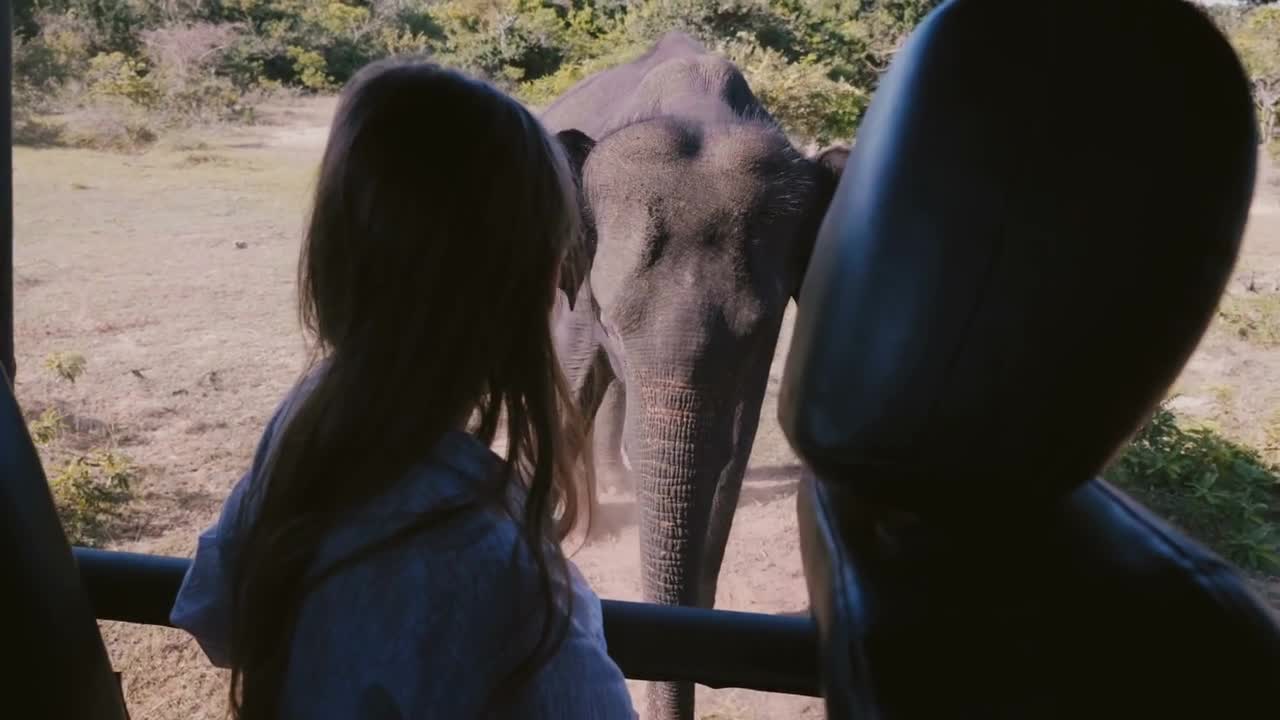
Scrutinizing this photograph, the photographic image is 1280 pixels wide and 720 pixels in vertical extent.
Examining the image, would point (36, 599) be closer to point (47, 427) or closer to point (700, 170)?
point (700, 170)

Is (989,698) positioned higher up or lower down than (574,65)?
higher up

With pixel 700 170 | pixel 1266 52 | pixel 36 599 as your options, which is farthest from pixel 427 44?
pixel 36 599

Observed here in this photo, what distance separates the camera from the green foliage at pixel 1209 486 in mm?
2584

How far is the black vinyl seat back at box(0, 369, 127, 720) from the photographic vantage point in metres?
0.76

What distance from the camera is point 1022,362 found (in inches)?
21.8

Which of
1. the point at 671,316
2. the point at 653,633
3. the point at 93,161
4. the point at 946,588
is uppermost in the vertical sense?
the point at 946,588

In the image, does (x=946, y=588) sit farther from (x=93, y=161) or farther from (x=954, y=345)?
(x=93, y=161)

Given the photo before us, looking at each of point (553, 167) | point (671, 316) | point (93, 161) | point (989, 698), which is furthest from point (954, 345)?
point (93, 161)

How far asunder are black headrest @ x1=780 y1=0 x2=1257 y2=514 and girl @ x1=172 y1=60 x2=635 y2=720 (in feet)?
0.80

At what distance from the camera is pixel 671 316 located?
2.41m

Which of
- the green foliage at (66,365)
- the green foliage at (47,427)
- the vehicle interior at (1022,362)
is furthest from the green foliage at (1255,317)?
the green foliage at (66,365)

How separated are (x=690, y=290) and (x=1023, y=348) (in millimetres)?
1881

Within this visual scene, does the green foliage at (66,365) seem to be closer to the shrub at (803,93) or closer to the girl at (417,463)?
the shrub at (803,93)

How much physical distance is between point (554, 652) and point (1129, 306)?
425 millimetres
